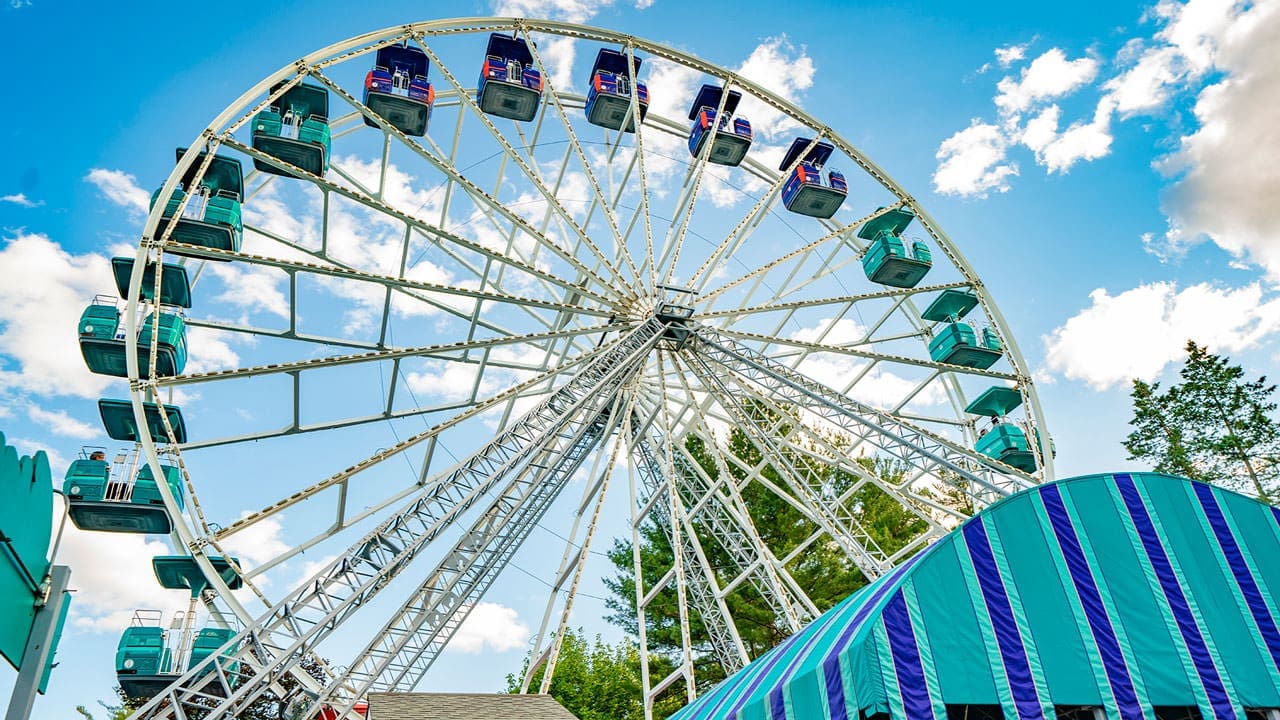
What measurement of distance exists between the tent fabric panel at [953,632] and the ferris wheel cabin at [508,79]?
1472 centimetres

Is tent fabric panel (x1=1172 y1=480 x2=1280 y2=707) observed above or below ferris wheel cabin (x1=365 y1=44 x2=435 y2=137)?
below

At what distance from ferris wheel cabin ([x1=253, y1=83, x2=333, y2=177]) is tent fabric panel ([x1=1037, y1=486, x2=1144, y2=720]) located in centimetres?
1433

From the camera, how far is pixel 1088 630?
431 inches

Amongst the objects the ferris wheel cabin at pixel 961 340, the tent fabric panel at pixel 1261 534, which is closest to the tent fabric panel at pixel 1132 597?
the tent fabric panel at pixel 1261 534

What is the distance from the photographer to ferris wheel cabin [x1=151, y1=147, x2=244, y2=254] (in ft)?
54.2

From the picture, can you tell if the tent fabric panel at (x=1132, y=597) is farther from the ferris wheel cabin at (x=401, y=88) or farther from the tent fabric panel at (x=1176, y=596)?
the ferris wheel cabin at (x=401, y=88)

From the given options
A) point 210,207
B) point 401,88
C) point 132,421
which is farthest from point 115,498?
point 401,88

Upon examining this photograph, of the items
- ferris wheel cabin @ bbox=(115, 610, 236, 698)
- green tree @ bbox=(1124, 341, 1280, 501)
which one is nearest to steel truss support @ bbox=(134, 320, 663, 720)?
ferris wheel cabin @ bbox=(115, 610, 236, 698)

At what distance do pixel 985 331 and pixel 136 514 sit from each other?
1873 centimetres

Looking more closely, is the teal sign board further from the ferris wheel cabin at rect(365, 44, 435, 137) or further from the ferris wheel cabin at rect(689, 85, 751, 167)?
the ferris wheel cabin at rect(689, 85, 751, 167)

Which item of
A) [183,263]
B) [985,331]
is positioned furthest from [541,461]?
[985,331]

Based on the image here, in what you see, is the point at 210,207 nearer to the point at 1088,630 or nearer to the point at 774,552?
the point at 1088,630

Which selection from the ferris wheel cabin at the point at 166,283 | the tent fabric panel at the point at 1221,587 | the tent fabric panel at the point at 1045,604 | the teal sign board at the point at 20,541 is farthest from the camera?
the ferris wheel cabin at the point at 166,283

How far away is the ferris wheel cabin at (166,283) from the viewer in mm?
16188
